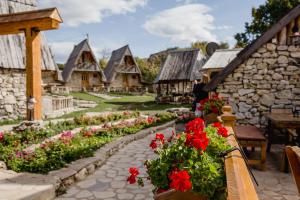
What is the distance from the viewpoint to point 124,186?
17.5ft

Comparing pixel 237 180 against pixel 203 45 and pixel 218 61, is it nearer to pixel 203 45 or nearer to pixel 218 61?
pixel 218 61

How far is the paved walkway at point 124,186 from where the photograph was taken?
4.86m

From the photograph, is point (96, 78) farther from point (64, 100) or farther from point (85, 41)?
point (64, 100)

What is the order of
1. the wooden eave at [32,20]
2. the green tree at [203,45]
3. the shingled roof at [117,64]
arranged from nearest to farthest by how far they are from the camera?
the wooden eave at [32,20], the shingled roof at [117,64], the green tree at [203,45]

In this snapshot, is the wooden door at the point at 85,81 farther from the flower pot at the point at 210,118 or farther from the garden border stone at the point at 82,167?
the flower pot at the point at 210,118

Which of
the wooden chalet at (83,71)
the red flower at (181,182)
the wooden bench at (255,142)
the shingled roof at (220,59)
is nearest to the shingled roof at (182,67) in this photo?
the shingled roof at (220,59)

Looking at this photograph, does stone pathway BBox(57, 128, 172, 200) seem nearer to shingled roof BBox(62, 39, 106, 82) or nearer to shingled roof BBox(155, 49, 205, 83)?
shingled roof BBox(155, 49, 205, 83)

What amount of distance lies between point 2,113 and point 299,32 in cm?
1270

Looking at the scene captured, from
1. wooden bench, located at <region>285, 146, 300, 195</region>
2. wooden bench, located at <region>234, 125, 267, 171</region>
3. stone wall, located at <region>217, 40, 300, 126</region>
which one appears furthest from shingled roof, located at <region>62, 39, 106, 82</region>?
wooden bench, located at <region>285, 146, 300, 195</region>

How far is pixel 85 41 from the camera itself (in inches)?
1410

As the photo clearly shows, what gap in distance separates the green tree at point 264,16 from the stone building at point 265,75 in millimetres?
21699

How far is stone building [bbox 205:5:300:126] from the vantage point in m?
8.43

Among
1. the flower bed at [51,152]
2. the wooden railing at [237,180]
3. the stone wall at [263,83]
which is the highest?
the stone wall at [263,83]

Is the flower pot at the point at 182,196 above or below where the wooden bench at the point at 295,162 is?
below
